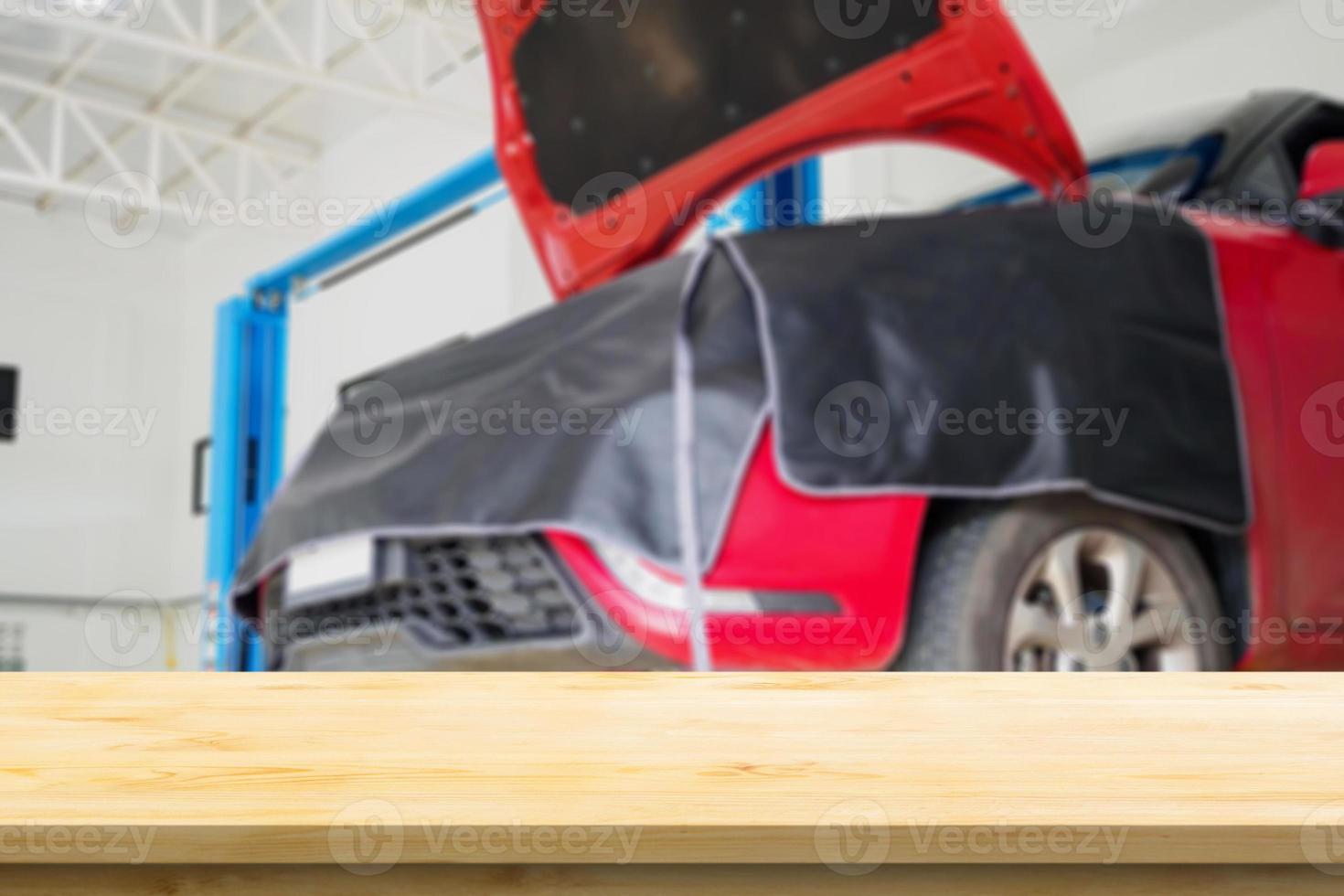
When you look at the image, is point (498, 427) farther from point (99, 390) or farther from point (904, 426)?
point (99, 390)

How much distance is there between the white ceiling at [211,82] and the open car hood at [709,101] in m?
6.05

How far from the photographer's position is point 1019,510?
1.62 m

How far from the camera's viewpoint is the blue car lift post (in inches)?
136

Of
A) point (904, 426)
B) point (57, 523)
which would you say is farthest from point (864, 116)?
point (57, 523)

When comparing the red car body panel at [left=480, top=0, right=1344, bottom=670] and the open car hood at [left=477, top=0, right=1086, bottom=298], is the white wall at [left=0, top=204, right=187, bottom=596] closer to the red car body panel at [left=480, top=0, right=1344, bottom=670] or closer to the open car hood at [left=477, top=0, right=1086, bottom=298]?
the open car hood at [left=477, top=0, right=1086, bottom=298]

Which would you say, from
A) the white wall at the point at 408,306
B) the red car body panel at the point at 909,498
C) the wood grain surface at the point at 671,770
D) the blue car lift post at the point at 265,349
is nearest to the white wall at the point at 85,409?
the white wall at the point at 408,306

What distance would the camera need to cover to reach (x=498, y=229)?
4859mm

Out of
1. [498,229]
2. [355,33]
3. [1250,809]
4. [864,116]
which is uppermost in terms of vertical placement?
[355,33]

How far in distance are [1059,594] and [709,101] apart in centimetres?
105

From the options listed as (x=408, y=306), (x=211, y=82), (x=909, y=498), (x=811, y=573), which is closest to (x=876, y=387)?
(x=909, y=498)

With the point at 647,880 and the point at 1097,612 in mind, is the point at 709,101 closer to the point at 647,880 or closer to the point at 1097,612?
the point at 1097,612

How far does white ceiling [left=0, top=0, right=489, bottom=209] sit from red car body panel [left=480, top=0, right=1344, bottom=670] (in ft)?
20.3

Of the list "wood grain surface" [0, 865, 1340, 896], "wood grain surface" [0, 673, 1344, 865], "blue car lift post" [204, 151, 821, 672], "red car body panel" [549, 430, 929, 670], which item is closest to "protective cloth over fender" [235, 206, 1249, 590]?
"red car body panel" [549, 430, 929, 670]

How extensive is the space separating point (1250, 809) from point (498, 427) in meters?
1.27
